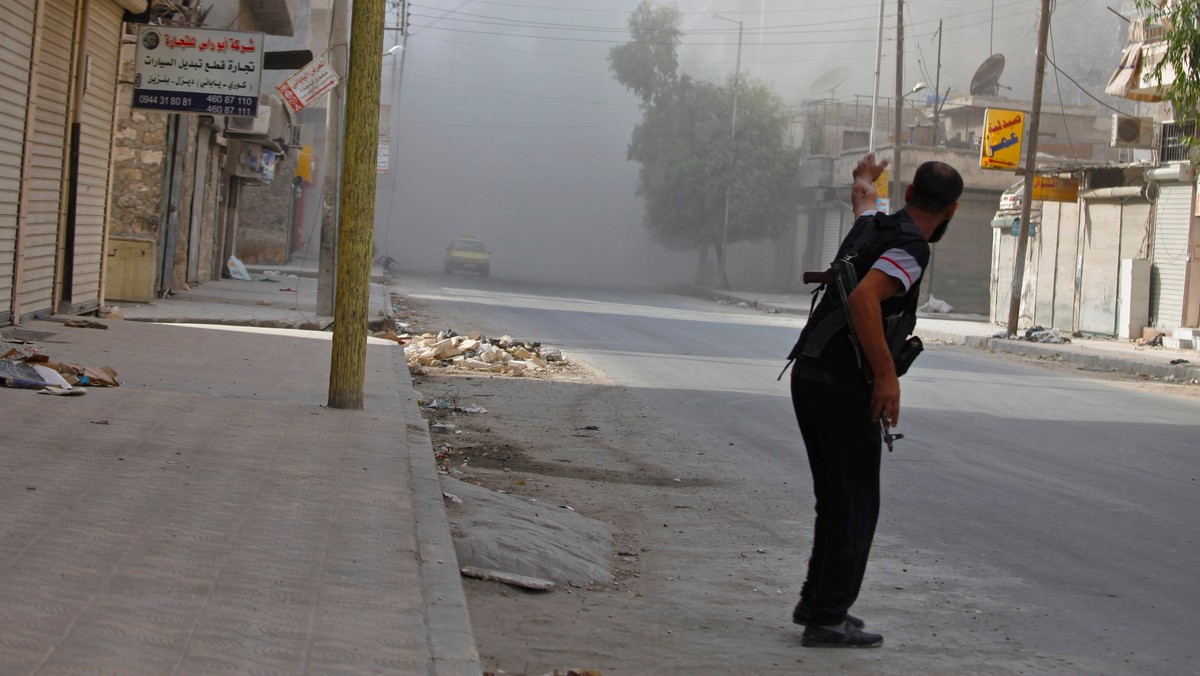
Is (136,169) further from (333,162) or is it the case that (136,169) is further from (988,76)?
(988,76)

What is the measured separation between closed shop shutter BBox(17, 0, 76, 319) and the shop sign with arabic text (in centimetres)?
191

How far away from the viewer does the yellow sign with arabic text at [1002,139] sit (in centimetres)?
2783

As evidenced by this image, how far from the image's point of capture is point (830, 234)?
50281 millimetres

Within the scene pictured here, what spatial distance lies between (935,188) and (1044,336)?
927 inches

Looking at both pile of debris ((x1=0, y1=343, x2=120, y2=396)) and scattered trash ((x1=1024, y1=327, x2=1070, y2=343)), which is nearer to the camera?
pile of debris ((x1=0, y1=343, x2=120, y2=396))

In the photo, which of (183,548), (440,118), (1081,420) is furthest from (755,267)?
(183,548)

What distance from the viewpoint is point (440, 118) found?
242 feet

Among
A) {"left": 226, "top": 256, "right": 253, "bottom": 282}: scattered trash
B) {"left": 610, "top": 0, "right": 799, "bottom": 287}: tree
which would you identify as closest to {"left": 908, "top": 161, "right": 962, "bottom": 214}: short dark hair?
{"left": 226, "top": 256, "right": 253, "bottom": 282}: scattered trash

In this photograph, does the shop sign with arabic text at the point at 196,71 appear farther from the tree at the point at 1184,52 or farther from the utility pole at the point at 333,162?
the tree at the point at 1184,52

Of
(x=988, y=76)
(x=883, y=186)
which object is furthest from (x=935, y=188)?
(x=988, y=76)

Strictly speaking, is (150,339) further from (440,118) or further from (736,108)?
(440,118)

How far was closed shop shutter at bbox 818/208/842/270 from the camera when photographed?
49625 millimetres

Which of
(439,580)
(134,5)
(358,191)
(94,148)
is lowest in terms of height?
(439,580)

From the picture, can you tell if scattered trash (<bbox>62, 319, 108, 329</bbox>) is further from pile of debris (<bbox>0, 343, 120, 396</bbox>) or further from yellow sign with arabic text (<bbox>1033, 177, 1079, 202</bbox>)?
yellow sign with arabic text (<bbox>1033, 177, 1079, 202</bbox>)
